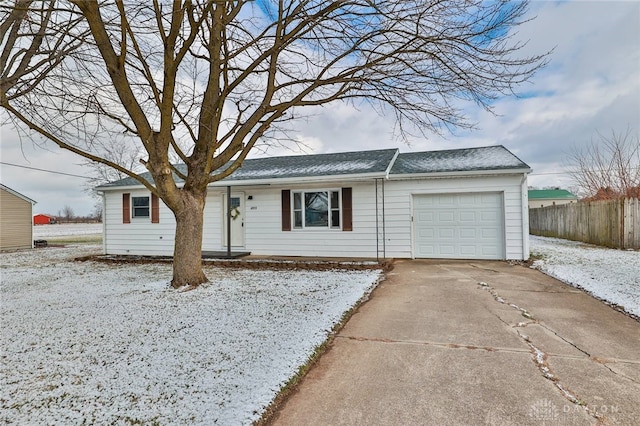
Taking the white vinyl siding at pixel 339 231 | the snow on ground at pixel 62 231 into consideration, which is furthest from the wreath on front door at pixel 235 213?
the snow on ground at pixel 62 231

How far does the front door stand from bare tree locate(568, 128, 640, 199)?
17.2 metres

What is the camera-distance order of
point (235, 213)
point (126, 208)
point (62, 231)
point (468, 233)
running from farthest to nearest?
point (62, 231) → point (126, 208) → point (235, 213) → point (468, 233)

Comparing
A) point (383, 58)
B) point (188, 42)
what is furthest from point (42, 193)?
point (383, 58)

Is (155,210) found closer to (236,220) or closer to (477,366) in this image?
(236,220)

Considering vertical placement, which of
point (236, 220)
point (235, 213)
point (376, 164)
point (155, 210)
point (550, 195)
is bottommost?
point (236, 220)

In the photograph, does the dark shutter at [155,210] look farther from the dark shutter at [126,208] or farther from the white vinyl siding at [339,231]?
the dark shutter at [126,208]

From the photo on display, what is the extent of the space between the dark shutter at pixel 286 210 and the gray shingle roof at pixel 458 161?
3.25 meters

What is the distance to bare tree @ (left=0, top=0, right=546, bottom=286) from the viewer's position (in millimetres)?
5473

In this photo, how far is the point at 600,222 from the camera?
1240cm

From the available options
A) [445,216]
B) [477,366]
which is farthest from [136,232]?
[477,366]

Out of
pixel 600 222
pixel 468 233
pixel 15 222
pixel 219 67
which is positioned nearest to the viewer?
pixel 219 67

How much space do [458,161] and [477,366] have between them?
813 cm

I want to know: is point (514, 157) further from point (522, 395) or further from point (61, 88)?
point (61, 88)

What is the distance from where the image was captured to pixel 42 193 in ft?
77.3
